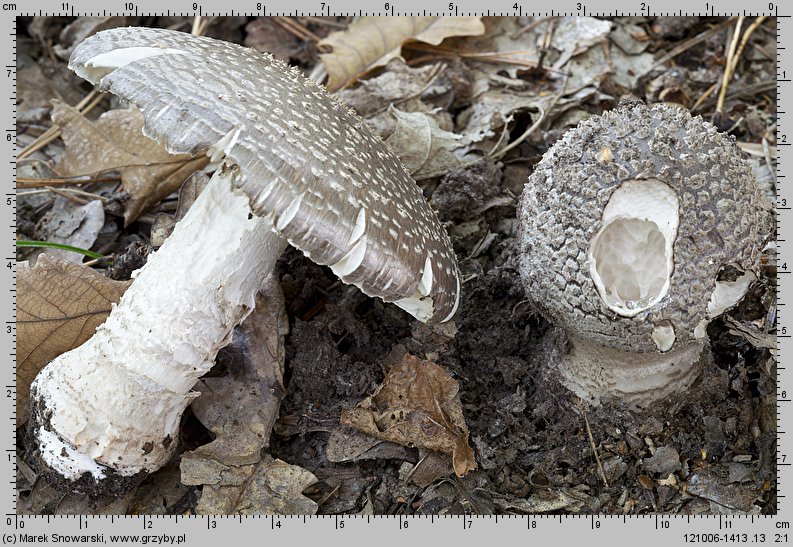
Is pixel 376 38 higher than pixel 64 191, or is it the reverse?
pixel 376 38

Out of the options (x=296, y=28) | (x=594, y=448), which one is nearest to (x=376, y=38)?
(x=296, y=28)

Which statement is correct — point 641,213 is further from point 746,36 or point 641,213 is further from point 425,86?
point 746,36

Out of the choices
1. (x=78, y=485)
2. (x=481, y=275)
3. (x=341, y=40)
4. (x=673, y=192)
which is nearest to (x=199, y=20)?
(x=341, y=40)

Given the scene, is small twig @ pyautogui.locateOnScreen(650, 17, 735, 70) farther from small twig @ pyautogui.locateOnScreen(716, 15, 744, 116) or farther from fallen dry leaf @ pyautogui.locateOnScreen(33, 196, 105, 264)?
fallen dry leaf @ pyautogui.locateOnScreen(33, 196, 105, 264)

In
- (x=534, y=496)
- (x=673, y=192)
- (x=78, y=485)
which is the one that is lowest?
(x=78, y=485)

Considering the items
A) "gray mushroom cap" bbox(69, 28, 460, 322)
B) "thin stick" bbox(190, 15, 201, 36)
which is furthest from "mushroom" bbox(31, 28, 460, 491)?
"thin stick" bbox(190, 15, 201, 36)

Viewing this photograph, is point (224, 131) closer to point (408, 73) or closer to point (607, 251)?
point (607, 251)

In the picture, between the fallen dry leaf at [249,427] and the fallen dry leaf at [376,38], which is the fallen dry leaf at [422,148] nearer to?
the fallen dry leaf at [376,38]
